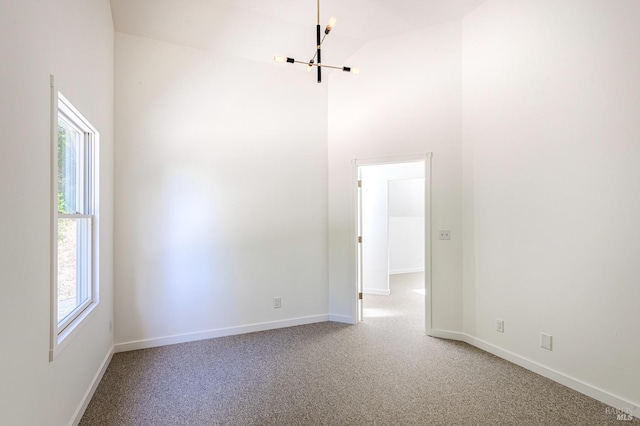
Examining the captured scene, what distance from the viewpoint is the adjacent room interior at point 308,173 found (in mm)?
1723

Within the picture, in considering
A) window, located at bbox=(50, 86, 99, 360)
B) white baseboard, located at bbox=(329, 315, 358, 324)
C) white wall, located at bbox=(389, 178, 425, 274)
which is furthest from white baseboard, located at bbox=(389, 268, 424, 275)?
window, located at bbox=(50, 86, 99, 360)

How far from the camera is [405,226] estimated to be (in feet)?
25.9

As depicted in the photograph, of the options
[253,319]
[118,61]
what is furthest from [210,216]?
[118,61]

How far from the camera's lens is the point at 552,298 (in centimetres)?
269

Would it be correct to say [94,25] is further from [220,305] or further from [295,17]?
[220,305]

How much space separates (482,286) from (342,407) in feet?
6.50

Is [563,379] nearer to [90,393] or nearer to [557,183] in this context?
[557,183]

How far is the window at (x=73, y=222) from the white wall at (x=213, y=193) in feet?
2.16

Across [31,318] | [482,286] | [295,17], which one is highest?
[295,17]

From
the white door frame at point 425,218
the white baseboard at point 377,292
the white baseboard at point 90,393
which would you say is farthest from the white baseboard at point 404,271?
the white baseboard at point 90,393

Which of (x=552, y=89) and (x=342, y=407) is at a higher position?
(x=552, y=89)

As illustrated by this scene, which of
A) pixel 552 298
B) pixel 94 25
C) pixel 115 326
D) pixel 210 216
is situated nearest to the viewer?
pixel 94 25

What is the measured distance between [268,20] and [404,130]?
196cm

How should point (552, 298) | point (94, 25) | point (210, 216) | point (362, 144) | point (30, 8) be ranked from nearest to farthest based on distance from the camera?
1. point (30, 8)
2. point (94, 25)
3. point (552, 298)
4. point (210, 216)
5. point (362, 144)
